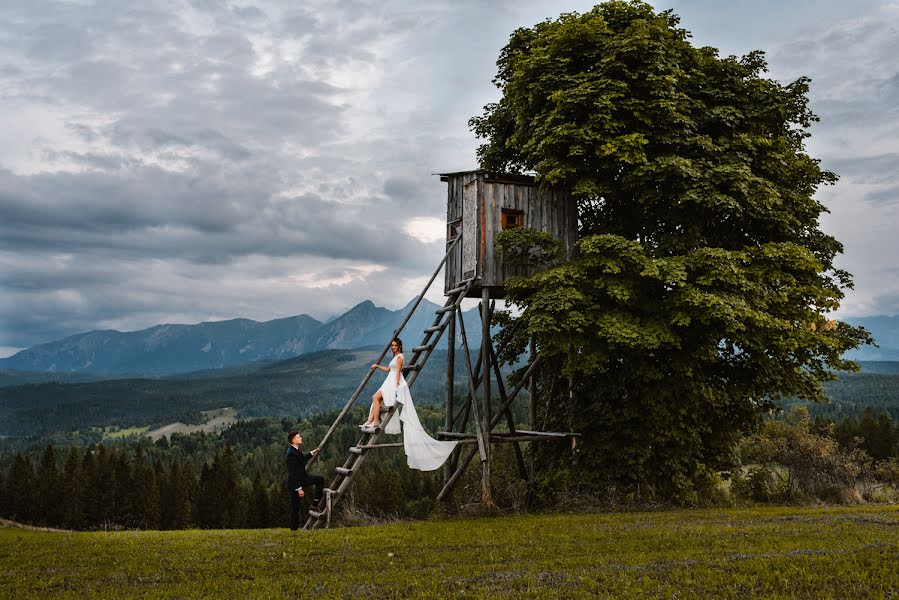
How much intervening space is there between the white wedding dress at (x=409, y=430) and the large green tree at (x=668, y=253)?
13.2ft

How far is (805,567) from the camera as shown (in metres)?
10.8

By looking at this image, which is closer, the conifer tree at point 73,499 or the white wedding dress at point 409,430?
the white wedding dress at point 409,430

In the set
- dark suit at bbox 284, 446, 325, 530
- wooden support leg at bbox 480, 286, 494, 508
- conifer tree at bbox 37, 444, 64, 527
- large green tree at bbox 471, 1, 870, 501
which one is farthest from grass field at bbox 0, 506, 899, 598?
conifer tree at bbox 37, 444, 64, 527

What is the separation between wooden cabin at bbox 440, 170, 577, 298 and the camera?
2264 cm

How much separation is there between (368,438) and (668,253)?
1112cm

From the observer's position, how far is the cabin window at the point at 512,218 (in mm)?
23078

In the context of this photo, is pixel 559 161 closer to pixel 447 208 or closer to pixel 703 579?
pixel 447 208

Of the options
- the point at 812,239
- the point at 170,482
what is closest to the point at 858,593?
the point at 812,239

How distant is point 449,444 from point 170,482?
241 ft

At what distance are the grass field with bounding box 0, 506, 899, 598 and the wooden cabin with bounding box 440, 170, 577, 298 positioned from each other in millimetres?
8938

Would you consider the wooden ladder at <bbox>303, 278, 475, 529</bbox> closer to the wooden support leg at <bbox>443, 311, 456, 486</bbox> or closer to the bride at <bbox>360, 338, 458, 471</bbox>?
the bride at <bbox>360, 338, 458, 471</bbox>

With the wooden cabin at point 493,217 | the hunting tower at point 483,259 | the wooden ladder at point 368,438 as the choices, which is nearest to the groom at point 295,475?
the wooden ladder at point 368,438

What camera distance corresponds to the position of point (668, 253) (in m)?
22.4

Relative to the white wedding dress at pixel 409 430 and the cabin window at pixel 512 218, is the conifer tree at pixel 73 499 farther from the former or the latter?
the cabin window at pixel 512 218
